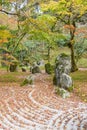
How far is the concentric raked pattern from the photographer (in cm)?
901

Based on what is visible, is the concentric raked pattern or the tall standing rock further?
the tall standing rock

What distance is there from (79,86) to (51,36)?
5967mm

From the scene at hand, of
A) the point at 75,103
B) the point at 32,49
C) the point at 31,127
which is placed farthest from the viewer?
the point at 32,49

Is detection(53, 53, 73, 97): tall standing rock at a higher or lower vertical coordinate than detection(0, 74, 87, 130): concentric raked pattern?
higher

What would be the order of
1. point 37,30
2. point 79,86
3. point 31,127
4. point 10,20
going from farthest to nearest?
1. point 10,20
2. point 37,30
3. point 79,86
4. point 31,127

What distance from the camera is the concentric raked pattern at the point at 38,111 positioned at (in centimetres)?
901

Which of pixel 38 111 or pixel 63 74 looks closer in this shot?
pixel 38 111

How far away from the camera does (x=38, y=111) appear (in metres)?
10.8

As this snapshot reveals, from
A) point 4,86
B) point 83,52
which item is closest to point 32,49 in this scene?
point 83,52

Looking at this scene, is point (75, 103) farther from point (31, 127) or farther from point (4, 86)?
point (4, 86)

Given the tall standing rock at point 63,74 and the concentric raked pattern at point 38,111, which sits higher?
the tall standing rock at point 63,74

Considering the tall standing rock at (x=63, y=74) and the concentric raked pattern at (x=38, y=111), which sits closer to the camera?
the concentric raked pattern at (x=38, y=111)

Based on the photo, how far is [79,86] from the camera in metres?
15.7

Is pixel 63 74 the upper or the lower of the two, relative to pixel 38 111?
upper
